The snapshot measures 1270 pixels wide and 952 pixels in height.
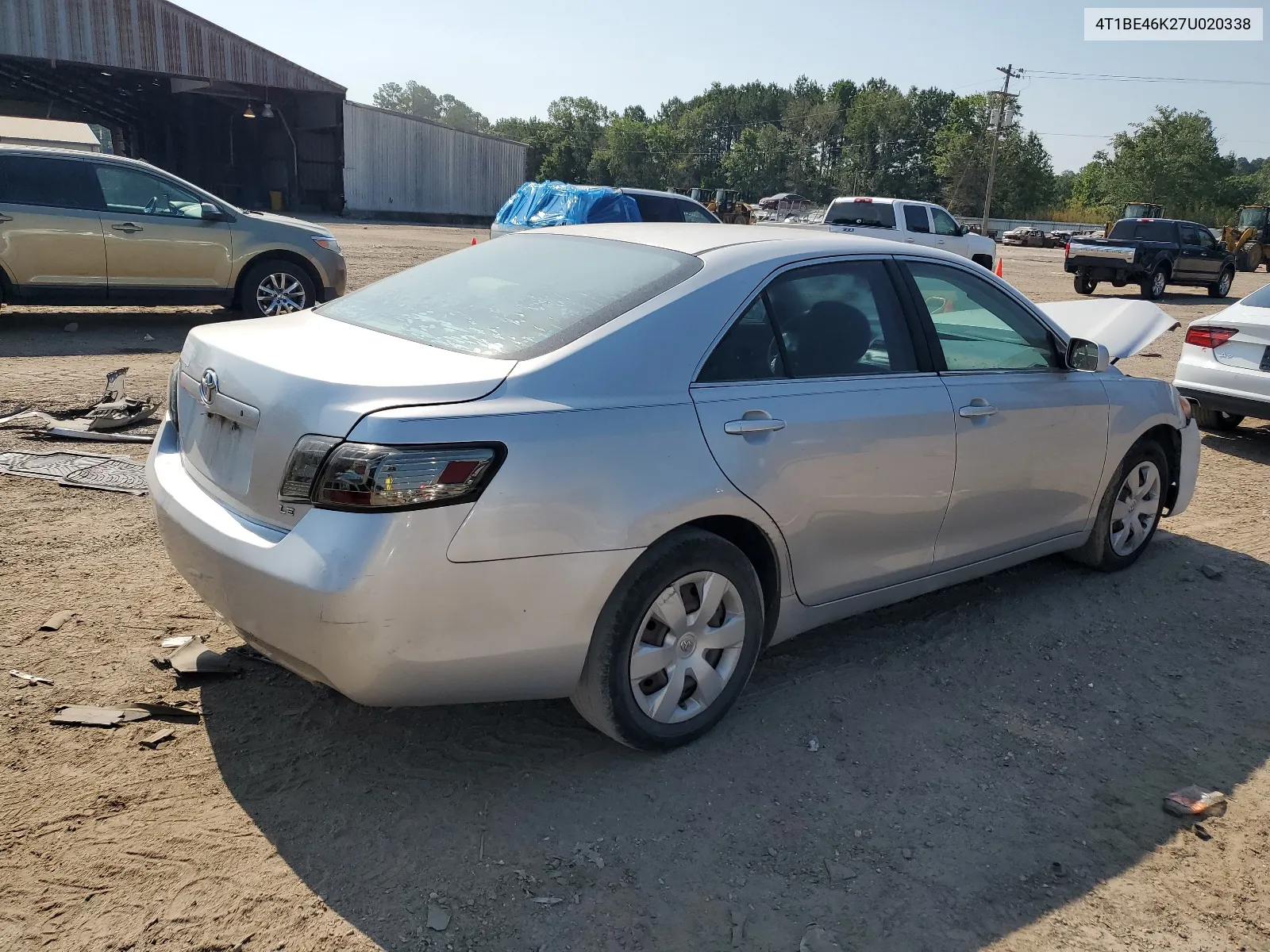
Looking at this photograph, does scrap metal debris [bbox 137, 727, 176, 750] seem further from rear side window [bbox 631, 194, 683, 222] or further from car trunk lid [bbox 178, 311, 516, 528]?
rear side window [bbox 631, 194, 683, 222]

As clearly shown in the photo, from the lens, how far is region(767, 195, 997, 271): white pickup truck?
21.1 meters

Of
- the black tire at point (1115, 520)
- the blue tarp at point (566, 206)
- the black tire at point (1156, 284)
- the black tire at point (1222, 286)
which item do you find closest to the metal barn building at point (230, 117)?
the blue tarp at point (566, 206)

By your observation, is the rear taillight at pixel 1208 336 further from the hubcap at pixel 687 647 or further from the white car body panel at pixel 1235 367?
the hubcap at pixel 687 647

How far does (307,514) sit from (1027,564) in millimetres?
3918

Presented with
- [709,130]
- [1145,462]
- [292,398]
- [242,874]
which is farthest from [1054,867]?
[709,130]

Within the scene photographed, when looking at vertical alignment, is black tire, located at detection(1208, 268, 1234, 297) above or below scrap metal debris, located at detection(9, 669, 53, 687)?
above

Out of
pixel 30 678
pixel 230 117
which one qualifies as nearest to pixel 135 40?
pixel 230 117

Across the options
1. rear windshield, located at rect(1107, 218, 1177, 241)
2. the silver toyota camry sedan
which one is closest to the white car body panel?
the silver toyota camry sedan

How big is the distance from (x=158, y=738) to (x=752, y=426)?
213cm

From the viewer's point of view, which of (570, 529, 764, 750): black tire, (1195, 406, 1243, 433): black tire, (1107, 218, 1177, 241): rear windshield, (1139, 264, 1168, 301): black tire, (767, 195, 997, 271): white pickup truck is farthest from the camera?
(1107, 218, 1177, 241): rear windshield

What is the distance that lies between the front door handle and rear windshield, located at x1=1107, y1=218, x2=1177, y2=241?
2332 centimetres

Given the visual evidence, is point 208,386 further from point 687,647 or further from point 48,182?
point 48,182

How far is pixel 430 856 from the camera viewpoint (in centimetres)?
280

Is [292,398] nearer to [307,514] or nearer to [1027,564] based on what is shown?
[307,514]
